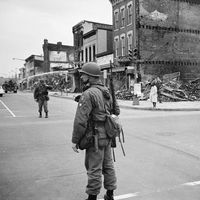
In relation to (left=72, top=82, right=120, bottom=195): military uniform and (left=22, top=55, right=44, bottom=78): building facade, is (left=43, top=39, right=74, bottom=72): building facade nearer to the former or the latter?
(left=22, top=55, right=44, bottom=78): building facade

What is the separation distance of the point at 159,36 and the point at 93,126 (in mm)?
29020

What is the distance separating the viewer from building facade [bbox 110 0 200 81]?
99.6ft

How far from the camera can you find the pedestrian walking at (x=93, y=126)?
363cm

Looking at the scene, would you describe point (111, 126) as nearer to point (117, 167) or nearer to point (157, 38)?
point (117, 167)

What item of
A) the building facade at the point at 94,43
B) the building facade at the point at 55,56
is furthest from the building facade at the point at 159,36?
the building facade at the point at 55,56

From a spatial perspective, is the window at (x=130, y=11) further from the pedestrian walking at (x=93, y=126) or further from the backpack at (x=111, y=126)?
the backpack at (x=111, y=126)

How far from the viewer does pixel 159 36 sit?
1227 inches

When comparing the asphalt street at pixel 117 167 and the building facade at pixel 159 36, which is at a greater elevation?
the building facade at pixel 159 36

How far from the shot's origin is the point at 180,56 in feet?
105

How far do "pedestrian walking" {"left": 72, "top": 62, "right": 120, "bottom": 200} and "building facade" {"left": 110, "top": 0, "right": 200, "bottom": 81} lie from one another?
25661mm

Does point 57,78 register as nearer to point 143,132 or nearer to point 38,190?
point 143,132

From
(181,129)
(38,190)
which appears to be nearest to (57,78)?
(181,129)

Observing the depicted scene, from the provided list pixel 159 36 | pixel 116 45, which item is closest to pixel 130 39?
pixel 159 36

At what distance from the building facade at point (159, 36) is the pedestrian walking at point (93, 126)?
25.7 metres
